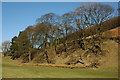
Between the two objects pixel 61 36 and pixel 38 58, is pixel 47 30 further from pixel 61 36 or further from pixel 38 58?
pixel 38 58

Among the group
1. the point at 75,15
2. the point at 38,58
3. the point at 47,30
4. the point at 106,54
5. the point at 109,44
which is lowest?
the point at 38,58

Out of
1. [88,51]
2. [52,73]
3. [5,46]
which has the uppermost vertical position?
[88,51]

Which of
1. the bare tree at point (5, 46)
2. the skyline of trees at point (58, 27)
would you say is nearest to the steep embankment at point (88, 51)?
the skyline of trees at point (58, 27)

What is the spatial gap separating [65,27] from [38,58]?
13.9 m

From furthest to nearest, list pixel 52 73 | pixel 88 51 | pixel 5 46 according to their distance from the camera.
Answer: pixel 5 46 → pixel 88 51 → pixel 52 73

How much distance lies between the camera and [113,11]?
32.7 meters

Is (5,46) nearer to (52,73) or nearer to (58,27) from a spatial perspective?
(58,27)

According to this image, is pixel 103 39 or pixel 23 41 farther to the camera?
pixel 23 41

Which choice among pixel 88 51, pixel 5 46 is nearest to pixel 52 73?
pixel 88 51

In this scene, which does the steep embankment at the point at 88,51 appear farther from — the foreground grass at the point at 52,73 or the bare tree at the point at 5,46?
the bare tree at the point at 5,46

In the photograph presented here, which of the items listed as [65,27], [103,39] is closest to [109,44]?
[103,39]

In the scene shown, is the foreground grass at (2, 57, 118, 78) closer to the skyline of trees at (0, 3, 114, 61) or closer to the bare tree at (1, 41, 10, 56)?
the skyline of trees at (0, 3, 114, 61)

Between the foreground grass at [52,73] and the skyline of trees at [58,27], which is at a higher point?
the skyline of trees at [58,27]

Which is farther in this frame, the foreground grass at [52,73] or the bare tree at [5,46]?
the bare tree at [5,46]
